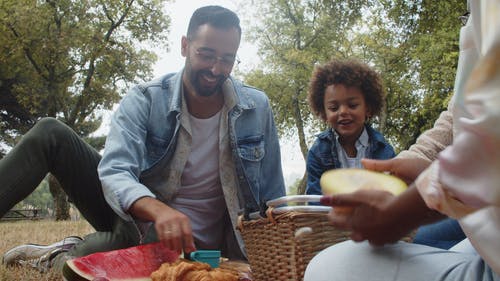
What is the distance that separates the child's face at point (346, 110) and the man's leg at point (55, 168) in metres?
1.52

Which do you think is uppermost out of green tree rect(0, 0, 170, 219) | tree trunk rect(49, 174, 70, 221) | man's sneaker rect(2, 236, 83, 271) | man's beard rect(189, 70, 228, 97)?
green tree rect(0, 0, 170, 219)

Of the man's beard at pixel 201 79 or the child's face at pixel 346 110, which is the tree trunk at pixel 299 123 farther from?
the man's beard at pixel 201 79

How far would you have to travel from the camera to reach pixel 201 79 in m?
3.09

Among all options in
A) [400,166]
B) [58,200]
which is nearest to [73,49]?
[58,200]

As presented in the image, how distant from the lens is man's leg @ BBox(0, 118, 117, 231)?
102 inches

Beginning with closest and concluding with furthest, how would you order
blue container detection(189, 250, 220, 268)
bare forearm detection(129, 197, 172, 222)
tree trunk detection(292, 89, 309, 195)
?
bare forearm detection(129, 197, 172, 222), blue container detection(189, 250, 220, 268), tree trunk detection(292, 89, 309, 195)

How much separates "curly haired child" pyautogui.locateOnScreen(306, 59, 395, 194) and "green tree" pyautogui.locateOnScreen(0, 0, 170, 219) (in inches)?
657

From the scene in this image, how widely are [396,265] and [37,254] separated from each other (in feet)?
9.22

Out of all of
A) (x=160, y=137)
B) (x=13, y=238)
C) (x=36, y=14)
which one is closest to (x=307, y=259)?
(x=160, y=137)

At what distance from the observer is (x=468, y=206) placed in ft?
2.45

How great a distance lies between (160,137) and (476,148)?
97.9 inches

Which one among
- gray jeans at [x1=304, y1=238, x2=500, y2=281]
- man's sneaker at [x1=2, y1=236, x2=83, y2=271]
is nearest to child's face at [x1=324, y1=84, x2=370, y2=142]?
man's sneaker at [x1=2, y1=236, x2=83, y2=271]

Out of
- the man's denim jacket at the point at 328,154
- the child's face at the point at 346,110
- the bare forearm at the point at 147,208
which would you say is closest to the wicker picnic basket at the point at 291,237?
the bare forearm at the point at 147,208

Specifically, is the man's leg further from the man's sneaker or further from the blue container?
the blue container
